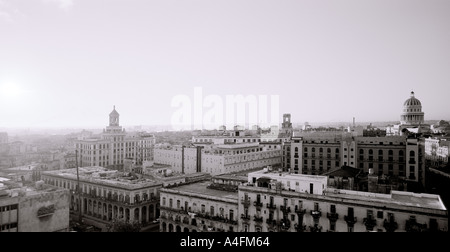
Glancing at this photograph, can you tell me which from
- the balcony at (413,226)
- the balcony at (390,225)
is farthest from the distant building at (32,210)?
the balcony at (413,226)

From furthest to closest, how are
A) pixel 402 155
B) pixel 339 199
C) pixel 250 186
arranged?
pixel 402 155, pixel 250 186, pixel 339 199

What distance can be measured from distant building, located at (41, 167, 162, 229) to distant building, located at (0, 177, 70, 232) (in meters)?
8.99

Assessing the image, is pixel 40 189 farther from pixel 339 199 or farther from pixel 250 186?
pixel 339 199

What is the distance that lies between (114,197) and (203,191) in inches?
460

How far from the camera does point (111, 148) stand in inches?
2606

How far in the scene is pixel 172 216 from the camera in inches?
1232

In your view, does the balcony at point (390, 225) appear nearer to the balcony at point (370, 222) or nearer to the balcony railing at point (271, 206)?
the balcony at point (370, 222)

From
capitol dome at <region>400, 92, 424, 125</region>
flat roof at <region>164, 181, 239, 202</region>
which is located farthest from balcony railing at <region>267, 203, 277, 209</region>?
capitol dome at <region>400, 92, 424, 125</region>

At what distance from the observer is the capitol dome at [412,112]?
81.4m

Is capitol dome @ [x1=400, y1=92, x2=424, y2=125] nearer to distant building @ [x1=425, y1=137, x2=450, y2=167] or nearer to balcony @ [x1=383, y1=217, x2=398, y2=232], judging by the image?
distant building @ [x1=425, y1=137, x2=450, y2=167]

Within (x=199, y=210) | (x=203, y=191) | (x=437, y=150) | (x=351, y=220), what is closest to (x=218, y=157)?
(x=203, y=191)

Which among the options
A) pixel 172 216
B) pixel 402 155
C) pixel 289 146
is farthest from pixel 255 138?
pixel 172 216
